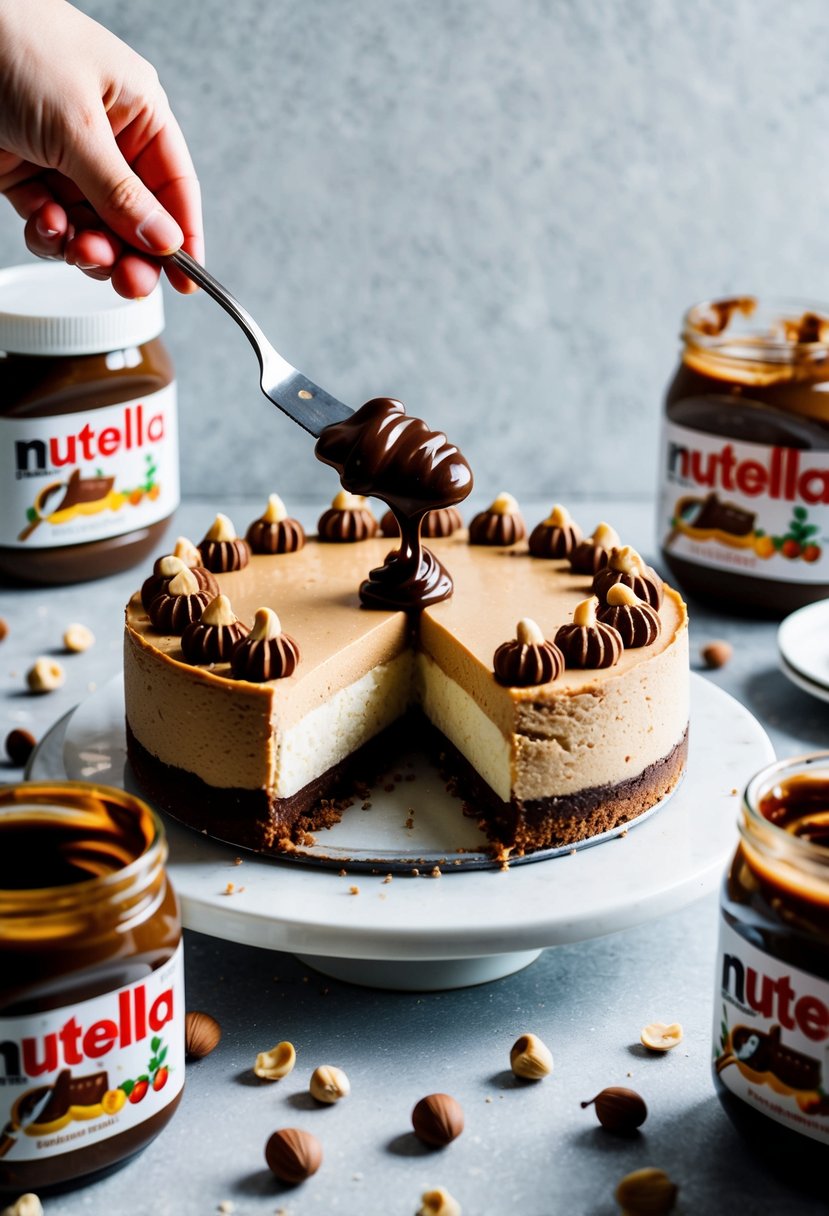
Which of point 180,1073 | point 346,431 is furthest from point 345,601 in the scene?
point 180,1073

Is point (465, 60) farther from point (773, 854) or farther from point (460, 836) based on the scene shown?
point (773, 854)

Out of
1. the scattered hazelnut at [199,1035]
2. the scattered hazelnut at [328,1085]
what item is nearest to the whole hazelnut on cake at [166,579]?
the scattered hazelnut at [199,1035]

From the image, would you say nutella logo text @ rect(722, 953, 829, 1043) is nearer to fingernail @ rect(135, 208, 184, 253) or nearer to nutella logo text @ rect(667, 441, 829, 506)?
fingernail @ rect(135, 208, 184, 253)

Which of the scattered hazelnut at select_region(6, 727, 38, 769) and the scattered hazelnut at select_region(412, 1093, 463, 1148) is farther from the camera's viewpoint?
the scattered hazelnut at select_region(6, 727, 38, 769)

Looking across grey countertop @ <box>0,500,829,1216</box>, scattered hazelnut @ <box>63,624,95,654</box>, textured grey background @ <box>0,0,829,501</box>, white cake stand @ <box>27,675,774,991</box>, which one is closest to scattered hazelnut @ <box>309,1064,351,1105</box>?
grey countertop @ <box>0,500,829,1216</box>

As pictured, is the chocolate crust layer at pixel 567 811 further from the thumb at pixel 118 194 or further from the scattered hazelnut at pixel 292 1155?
the thumb at pixel 118 194

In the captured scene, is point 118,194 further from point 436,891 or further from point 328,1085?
point 328,1085

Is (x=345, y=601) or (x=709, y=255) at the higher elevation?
(x=709, y=255)
